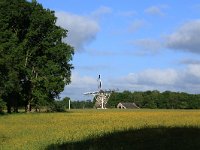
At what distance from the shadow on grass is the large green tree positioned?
4291 centimetres

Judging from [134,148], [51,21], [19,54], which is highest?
[51,21]

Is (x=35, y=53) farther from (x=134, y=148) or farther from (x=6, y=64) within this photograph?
(x=134, y=148)

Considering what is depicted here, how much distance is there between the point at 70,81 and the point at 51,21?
8809 mm

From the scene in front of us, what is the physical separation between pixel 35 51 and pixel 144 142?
5086 centimetres

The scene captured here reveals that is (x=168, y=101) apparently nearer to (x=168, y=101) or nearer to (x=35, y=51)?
(x=168, y=101)

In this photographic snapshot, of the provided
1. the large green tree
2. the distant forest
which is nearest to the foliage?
the distant forest

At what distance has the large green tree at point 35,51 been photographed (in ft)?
213

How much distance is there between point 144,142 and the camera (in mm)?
18844

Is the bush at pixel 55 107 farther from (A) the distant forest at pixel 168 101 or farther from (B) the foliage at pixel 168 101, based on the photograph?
(B) the foliage at pixel 168 101

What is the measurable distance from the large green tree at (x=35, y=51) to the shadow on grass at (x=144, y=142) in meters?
42.9

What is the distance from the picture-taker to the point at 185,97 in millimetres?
186250

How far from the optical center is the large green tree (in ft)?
213

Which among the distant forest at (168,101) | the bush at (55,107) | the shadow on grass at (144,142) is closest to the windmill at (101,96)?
the distant forest at (168,101)

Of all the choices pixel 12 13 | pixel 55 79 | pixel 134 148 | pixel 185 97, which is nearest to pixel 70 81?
pixel 55 79
